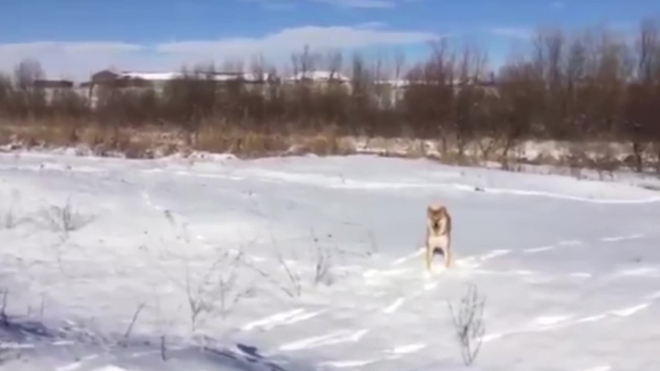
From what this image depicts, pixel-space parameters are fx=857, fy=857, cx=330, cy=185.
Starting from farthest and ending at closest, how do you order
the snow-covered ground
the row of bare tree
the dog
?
the row of bare tree < the dog < the snow-covered ground

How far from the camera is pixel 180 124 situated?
2345 centimetres

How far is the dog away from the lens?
20.5 ft

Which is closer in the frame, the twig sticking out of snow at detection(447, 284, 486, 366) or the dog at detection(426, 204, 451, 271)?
the twig sticking out of snow at detection(447, 284, 486, 366)

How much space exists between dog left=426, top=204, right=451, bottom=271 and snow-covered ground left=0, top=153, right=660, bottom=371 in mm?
138

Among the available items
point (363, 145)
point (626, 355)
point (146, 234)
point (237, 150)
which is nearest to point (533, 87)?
point (363, 145)

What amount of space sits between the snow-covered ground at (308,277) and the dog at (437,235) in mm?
138

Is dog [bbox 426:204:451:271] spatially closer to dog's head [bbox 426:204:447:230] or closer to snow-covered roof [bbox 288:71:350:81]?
dog's head [bbox 426:204:447:230]

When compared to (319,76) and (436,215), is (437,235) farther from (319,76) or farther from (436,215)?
(319,76)

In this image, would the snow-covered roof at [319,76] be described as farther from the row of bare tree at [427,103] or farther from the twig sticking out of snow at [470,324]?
the twig sticking out of snow at [470,324]

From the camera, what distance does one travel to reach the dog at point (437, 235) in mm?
6250

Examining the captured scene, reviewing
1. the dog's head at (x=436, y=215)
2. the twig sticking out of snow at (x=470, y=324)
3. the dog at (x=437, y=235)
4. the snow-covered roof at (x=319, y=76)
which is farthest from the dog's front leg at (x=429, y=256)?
the snow-covered roof at (x=319, y=76)

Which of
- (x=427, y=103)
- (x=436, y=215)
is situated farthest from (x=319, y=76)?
(x=436, y=215)

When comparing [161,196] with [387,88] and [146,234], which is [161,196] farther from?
[387,88]

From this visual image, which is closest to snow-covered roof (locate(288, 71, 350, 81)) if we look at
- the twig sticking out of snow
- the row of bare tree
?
the row of bare tree
